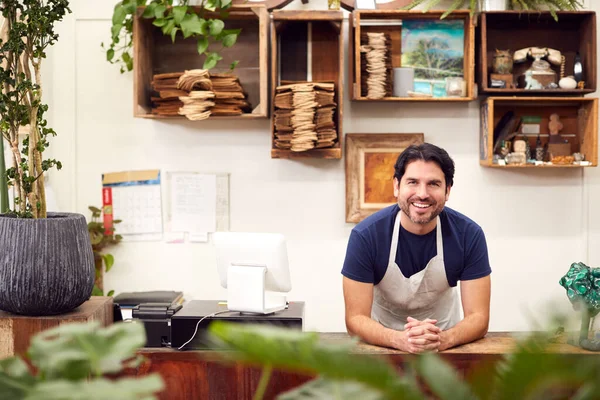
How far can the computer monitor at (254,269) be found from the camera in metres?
2.39

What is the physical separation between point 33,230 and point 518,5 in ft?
8.96

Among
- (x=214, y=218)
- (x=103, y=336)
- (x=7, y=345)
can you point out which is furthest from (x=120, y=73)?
(x=103, y=336)

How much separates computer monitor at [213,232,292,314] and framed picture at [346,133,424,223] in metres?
1.40

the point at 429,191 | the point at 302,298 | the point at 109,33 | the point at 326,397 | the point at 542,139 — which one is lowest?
the point at 302,298

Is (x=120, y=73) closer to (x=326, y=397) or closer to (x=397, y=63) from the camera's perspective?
(x=397, y=63)

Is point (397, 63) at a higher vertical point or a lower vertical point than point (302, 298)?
higher

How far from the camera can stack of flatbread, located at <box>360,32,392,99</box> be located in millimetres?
3567

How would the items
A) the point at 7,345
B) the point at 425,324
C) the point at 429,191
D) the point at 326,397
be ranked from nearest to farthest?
the point at 326,397, the point at 7,345, the point at 425,324, the point at 429,191

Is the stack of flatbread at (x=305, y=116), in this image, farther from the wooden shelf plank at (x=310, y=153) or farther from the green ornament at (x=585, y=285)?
the green ornament at (x=585, y=285)

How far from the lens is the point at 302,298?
3895 millimetres

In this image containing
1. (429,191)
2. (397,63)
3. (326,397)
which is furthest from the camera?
(397,63)

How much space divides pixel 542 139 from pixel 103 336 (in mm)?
3631

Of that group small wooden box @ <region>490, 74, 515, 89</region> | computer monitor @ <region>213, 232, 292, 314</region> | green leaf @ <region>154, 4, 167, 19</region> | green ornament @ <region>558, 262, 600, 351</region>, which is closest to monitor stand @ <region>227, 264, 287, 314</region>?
computer monitor @ <region>213, 232, 292, 314</region>

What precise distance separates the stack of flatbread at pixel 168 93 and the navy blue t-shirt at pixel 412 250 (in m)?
1.36
